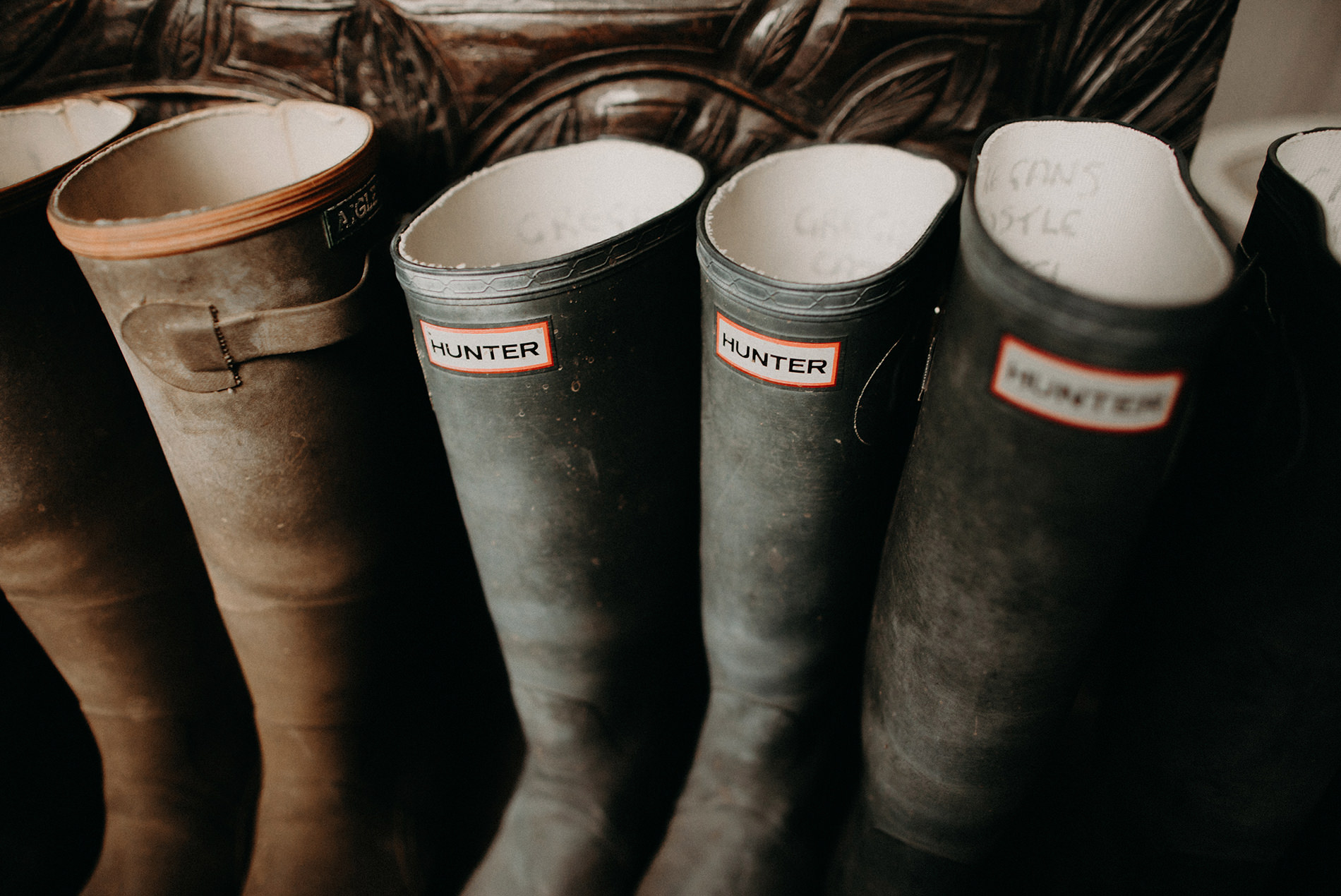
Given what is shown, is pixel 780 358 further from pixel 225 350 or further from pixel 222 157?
pixel 222 157

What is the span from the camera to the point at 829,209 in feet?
2.63

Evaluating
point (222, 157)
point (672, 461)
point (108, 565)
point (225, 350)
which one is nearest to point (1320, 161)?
point (672, 461)

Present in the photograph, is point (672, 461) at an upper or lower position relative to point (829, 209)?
lower

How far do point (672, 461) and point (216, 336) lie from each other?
451 millimetres

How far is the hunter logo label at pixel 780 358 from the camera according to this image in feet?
2.03

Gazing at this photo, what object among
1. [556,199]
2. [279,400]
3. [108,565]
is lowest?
[108,565]

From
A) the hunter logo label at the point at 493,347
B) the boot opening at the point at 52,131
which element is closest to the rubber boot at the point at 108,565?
the boot opening at the point at 52,131

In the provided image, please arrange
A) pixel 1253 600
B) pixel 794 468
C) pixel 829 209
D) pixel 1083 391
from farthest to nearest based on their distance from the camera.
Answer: pixel 829 209 < pixel 794 468 < pixel 1253 600 < pixel 1083 391

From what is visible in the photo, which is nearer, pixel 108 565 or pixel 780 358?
pixel 780 358

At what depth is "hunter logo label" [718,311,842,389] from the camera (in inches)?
24.3

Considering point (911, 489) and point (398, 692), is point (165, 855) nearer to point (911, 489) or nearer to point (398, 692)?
point (398, 692)

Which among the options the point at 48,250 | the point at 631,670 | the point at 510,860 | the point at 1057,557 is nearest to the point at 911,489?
the point at 1057,557

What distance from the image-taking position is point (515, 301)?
626 mm

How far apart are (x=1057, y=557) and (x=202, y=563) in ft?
3.26
